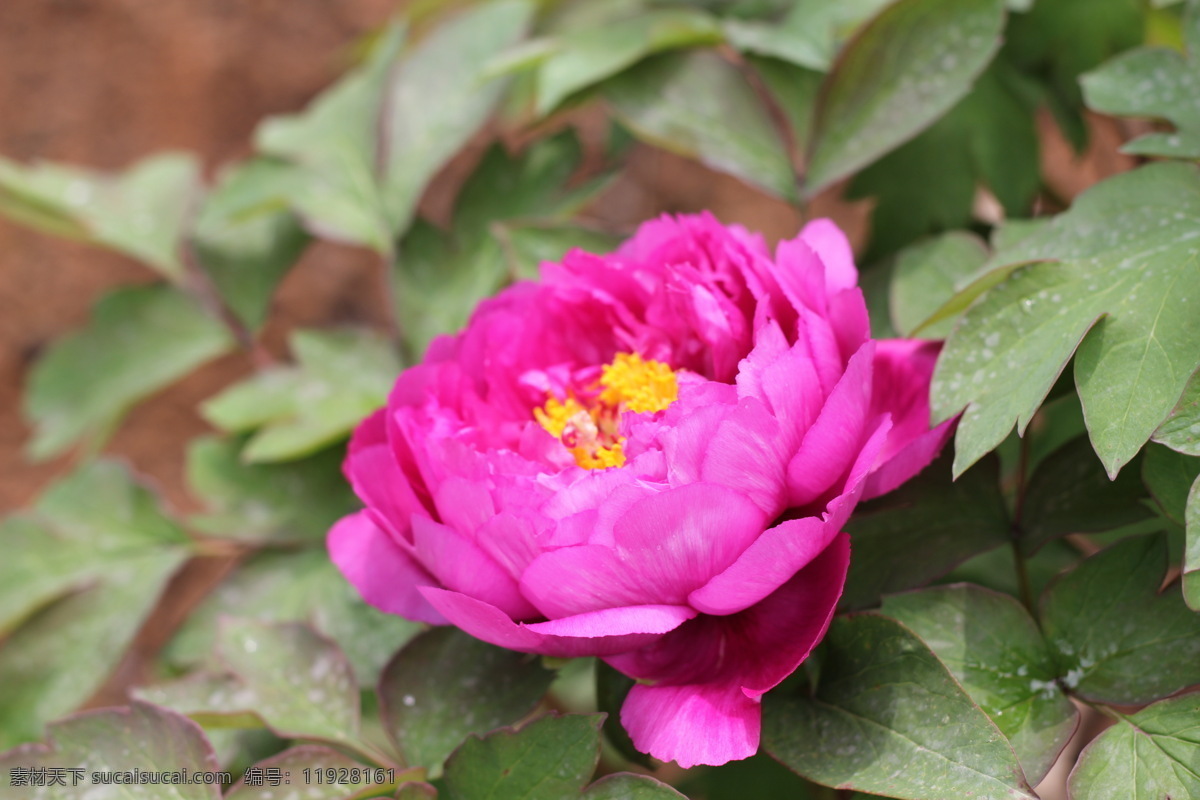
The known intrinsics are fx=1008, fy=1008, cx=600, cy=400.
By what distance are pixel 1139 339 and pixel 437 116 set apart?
19.3 inches

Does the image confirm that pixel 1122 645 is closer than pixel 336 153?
Yes

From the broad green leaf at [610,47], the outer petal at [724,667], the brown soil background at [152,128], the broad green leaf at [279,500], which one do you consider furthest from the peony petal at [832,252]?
the brown soil background at [152,128]

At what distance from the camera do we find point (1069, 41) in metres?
0.63

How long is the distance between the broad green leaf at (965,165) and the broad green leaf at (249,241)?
0.43 m

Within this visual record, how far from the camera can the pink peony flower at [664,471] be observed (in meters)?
0.34

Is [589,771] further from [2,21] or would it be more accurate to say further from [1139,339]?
[2,21]

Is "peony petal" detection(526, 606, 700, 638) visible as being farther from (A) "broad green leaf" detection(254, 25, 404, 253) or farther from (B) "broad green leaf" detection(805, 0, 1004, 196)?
(A) "broad green leaf" detection(254, 25, 404, 253)

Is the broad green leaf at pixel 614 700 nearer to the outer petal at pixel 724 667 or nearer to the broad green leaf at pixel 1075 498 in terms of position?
the outer petal at pixel 724 667

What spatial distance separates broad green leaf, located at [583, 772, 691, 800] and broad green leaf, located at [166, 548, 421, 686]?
0.58 feet

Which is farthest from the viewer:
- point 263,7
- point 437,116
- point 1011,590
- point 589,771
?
point 263,7

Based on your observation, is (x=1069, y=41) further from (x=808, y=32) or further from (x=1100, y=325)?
(x=1100, y=325)

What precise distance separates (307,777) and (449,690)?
0.23 ft

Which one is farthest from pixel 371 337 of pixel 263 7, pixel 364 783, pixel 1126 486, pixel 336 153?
pixel 263 7

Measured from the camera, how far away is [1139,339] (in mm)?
386
